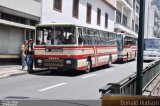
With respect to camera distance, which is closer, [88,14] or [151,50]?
[151,50]

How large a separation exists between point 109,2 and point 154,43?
15.2m

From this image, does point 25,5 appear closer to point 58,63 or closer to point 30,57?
point 30,57

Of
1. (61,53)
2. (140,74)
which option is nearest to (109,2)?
(61,53)

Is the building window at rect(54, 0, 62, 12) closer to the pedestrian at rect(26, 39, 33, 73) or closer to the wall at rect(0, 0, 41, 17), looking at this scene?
the wall at rect(0, 0, 41, 17)

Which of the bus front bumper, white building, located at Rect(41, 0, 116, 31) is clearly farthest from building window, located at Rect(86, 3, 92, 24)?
the bus front bumper

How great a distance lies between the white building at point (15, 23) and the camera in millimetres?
24562

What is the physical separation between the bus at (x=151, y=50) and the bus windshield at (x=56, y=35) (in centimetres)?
2029

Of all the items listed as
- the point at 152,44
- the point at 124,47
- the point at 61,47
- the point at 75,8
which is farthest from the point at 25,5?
the point at 152,44

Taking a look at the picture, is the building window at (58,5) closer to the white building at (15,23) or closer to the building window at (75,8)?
the white building at (15,23)

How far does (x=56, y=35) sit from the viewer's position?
20.7 meters

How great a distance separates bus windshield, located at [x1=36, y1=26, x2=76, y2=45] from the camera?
20.3 m

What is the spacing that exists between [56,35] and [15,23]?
17.4ft

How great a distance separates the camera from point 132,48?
136 feet

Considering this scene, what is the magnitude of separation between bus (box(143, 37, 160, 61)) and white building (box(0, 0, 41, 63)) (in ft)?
47.7
